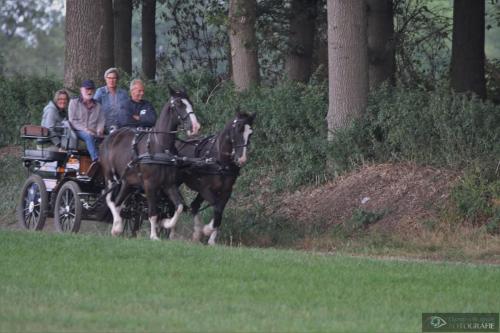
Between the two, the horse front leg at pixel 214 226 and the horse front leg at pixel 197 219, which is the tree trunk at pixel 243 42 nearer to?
the horse front leg at pixel 197 219

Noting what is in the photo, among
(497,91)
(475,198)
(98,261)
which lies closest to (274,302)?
(98,261)

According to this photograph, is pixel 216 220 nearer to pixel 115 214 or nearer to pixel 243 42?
pixel 115 214

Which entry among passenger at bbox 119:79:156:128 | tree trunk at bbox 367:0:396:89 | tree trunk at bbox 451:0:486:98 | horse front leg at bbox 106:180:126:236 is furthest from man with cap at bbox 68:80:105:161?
tree trunk at bbox 451:0:486:98

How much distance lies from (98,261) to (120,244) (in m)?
1.37

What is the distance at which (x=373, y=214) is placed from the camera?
18766 millimetres

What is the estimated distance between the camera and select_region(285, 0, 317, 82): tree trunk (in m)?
28.1

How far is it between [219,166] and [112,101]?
2332 millimetres

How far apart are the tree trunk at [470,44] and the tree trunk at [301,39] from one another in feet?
12.5

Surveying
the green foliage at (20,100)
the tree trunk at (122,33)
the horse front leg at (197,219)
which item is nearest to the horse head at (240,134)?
the horse front leg at (197,219)

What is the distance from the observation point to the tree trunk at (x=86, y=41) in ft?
85.7

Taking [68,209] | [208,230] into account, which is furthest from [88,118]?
[208,230]

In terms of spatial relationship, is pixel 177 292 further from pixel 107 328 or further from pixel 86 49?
pixel 86 49

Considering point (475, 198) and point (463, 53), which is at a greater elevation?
point (463, 53)

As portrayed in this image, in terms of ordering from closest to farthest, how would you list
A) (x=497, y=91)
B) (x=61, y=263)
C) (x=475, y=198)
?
1. (x=61, y=263)
2. (x=475, y=198)
3. (x=497, y=91)
